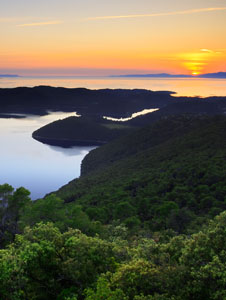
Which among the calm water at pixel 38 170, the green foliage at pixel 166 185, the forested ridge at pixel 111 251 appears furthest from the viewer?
the calm water at pixel 38 170

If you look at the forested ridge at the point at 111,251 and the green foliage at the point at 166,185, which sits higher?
the forested ridge at the point at 111,251

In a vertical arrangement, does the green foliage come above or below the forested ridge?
below

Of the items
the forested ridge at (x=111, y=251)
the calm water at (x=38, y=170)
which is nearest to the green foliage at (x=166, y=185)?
the forested ridge at (x=111, y=251)

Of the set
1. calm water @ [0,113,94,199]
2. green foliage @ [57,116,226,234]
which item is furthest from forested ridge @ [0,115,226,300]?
calm water @ [0,113,94,199]

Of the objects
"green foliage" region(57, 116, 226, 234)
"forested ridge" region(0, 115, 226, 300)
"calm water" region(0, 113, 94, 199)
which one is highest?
"forested ridge" region(0, 115, 226, 300)

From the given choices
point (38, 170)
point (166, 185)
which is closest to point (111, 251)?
point (166, 185)

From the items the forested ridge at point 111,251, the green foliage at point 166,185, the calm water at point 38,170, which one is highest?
the forested ridge at point 111,251

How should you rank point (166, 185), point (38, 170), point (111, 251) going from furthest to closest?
point (38, 170), point (166, 185), point (111, 251)

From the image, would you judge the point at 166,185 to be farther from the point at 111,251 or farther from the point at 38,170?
the point at 38,170

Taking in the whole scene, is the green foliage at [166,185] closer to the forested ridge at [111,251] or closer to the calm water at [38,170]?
the forested ridge at [111,251]

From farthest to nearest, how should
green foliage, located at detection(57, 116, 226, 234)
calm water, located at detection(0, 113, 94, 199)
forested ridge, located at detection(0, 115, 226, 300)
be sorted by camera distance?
calm water, located at detection(0, 113, 94, 199)
green foliage, located at detection(57, 116, 226, 234)
forested ridge, located at detection(0, 115, 226, 300)

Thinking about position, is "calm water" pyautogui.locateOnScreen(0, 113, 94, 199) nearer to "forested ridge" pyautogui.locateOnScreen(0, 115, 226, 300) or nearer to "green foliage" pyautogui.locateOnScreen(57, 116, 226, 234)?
"green foliage" pyautogui.locateOnScreen(57, 116, 226, 234)

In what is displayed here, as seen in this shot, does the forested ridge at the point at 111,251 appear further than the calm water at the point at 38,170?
No

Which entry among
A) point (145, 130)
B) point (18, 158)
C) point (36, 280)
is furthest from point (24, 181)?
point (36, 280)
